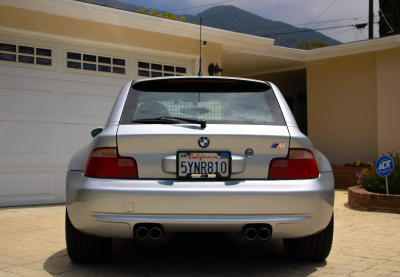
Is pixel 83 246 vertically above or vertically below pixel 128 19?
below

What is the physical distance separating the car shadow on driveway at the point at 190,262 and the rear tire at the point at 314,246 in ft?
0.21

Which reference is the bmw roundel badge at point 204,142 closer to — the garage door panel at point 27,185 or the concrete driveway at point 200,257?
the concrete driveway at point 200,257

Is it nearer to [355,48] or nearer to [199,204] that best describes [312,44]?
[355,48]

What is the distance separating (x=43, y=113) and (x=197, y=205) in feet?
18.1

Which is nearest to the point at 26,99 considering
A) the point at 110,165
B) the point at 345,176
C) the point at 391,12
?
the point at 110,165

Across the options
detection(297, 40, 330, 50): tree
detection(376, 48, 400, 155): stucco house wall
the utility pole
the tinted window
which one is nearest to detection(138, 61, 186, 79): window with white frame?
the tinted window

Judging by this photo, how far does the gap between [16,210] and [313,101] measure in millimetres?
9229

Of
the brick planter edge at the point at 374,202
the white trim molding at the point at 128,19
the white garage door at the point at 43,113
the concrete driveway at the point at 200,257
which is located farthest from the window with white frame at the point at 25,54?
the brick planter edge at the point at 374,202

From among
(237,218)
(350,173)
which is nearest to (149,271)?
(237,218)

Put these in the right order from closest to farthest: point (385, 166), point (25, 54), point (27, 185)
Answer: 1. point (385, 166)
2. point (27, 185)
3. point (25, 54)

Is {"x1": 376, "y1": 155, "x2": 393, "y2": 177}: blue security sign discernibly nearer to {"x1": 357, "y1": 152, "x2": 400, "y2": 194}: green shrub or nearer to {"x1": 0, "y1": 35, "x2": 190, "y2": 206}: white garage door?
{"x1": 357, "y1": 152, "x2": 400, "y2": 194}: green shrub

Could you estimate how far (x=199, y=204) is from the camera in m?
3.10

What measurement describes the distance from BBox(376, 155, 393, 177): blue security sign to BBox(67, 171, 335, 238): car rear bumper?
171 inches

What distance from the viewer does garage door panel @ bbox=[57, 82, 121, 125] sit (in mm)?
8156
